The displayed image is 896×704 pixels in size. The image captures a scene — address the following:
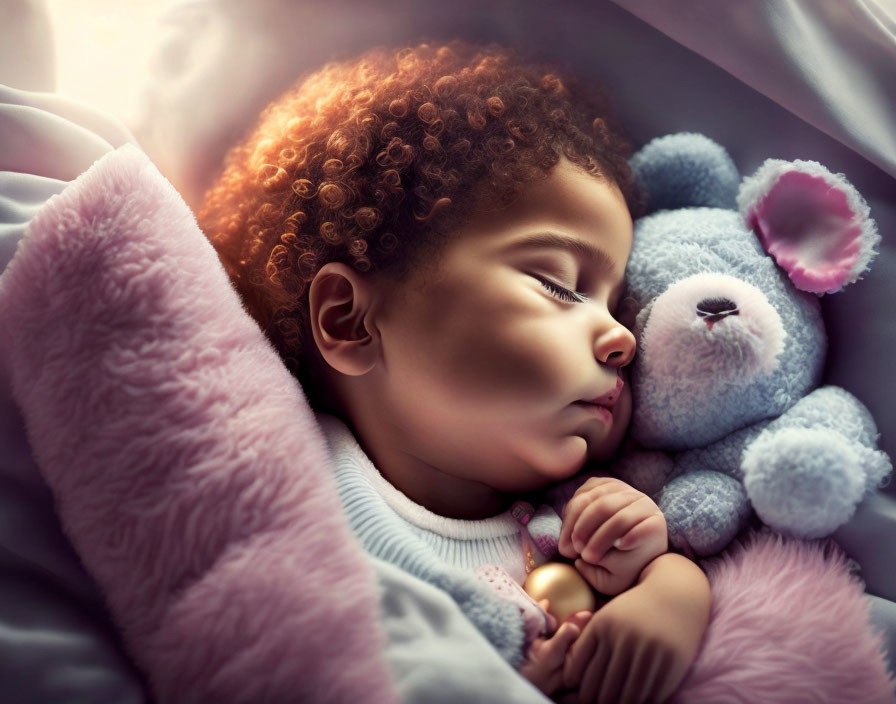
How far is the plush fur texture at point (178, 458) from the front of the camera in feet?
2.07

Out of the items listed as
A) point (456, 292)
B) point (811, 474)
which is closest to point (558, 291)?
point (456, 292)

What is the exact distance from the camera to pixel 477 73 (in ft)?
3.17

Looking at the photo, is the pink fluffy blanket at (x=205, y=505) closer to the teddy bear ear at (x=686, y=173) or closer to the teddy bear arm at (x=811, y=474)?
the teddy bear arm at (x=811, y=474)

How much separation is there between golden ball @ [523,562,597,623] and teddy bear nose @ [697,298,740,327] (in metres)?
0.32

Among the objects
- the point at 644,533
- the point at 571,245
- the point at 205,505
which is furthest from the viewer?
the point at 571,245

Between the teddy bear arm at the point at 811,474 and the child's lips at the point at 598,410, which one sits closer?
the teddy bear arm at the point at 811,474

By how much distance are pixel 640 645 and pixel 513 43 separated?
0.87 m

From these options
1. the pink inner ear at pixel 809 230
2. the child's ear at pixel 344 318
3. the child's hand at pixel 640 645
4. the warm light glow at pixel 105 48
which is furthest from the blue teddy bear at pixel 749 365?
the warm light glow at pixel 105 48

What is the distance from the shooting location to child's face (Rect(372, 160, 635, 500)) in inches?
33.5

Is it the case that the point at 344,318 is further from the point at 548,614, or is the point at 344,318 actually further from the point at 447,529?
the point at 548,614

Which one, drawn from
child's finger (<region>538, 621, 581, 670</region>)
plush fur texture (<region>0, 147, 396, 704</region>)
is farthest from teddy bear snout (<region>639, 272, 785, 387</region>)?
plush fur texture (<region>0, 147, 396, 704</region>)

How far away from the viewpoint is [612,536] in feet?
2.59

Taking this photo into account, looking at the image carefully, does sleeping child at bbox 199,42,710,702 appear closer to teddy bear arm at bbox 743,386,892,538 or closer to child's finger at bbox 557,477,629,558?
child's finger at bbox 557,477,629,558

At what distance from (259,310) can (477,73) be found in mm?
425
